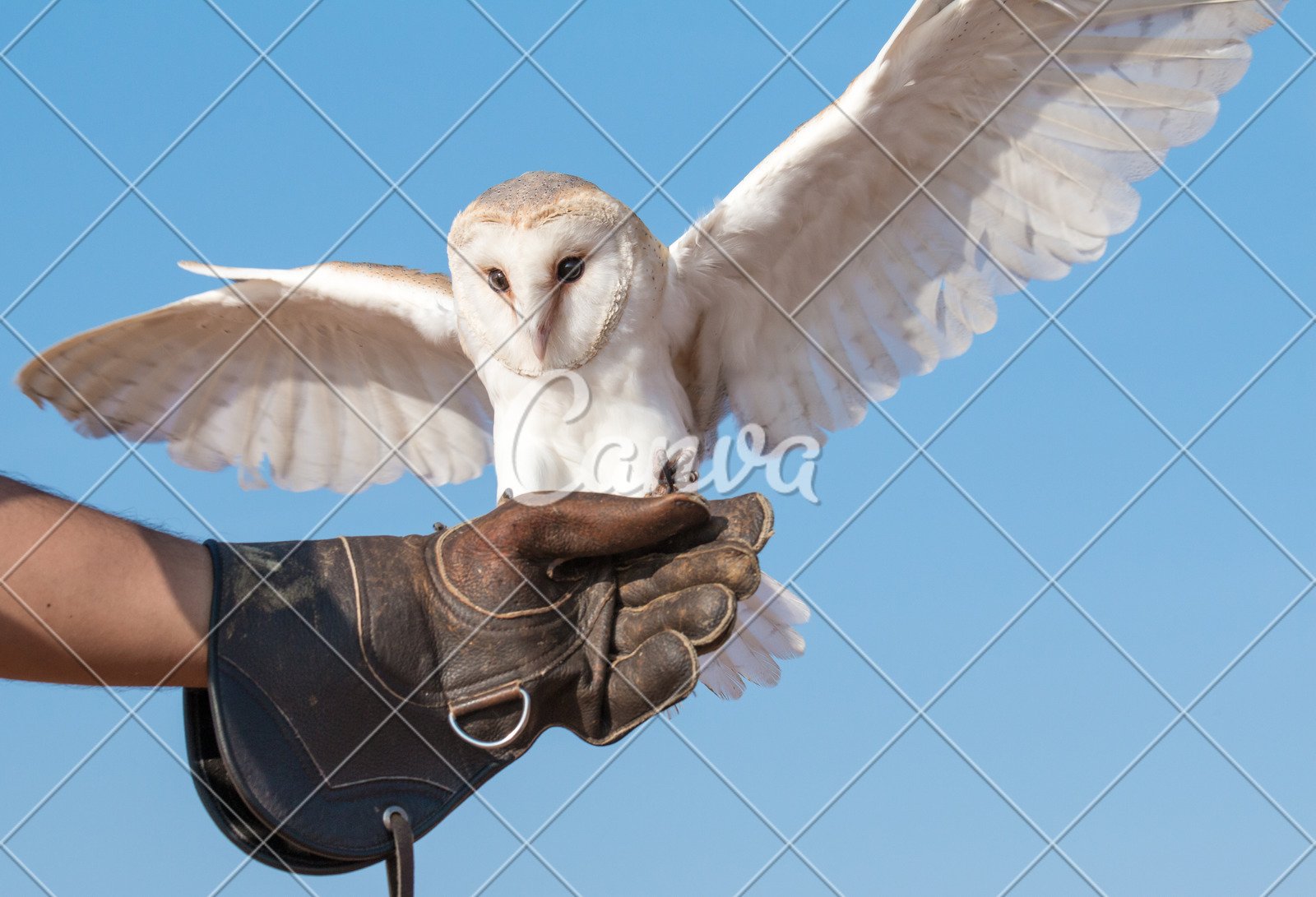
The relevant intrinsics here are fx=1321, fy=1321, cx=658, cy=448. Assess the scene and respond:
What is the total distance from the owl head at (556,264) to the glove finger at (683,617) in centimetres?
200

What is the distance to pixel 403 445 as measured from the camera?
5.93 m

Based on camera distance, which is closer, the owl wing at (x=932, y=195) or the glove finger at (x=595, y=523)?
the glove finger at (x=595, y=523)

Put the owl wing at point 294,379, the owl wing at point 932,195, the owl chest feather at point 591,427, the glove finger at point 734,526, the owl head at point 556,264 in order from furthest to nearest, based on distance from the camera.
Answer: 1. the owl wing at point 294,379
2. the owl chest feather at point 591,427
3. the owl head at point 556,264
4. the owl wing at point 932,195
5. the glove finger at point 734,526

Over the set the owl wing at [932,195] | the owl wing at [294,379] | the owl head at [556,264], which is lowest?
the owl wing at [294,379]

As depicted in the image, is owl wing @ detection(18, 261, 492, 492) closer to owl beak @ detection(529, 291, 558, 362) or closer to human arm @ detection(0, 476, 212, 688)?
owl beak @ detection(529, 291, 558, 362)

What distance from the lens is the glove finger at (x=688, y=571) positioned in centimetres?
253

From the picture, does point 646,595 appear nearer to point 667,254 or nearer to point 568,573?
point 568,573

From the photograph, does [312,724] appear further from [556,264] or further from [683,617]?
[556,264]

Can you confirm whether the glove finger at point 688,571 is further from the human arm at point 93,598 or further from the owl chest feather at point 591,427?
the owl chest feather at point 591,427

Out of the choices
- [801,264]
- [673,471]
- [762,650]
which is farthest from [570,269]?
[762,650]

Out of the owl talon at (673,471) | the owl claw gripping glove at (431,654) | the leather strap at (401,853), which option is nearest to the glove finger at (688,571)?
the owl claw gripping glove at (431,654)

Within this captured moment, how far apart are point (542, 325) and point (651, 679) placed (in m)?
2.24

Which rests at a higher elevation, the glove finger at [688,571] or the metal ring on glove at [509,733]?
the glove finger at [688,571]

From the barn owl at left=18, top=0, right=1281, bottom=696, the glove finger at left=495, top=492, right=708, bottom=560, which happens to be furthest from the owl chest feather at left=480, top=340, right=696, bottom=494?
the glove finger at left=495, top=492, right=708, bottom=560
